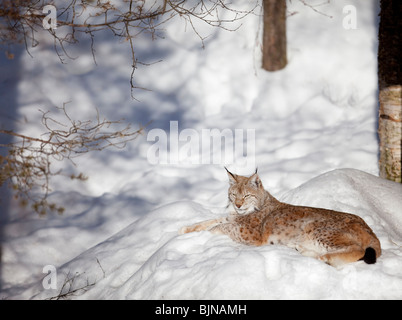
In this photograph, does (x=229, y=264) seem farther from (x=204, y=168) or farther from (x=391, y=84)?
(x=204, y=168)

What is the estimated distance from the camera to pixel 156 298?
3676 millimetres

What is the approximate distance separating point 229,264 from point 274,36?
6683mm

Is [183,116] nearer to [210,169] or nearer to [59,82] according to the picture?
[210,169]

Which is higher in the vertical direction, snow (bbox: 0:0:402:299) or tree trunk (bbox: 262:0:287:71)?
tree trunk (bbox: 262:0:287:71)

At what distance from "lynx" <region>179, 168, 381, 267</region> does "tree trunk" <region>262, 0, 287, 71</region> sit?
5.49 metres

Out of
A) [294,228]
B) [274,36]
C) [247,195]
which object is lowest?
[294,228]

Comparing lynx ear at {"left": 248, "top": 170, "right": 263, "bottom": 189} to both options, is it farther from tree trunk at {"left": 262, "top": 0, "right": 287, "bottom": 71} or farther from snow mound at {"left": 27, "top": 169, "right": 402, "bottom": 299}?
tree trunk at {"left": 262, "top": 0, "right": 287, "bottom": 71}

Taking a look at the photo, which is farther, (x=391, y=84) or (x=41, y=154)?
(x=391, y=84)

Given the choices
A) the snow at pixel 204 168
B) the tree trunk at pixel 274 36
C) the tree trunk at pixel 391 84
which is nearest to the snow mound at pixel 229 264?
the snow at pixel 204 168

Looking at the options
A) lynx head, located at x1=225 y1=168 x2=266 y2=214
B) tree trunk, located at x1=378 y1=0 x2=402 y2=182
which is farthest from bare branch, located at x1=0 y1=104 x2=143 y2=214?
tree trunk, located at x1=378 y1=0 x2=402 y2=182

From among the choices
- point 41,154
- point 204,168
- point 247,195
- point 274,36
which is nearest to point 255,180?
point 247,195

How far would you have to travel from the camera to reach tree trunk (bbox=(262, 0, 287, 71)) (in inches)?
354

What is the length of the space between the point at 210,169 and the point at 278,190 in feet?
4.95

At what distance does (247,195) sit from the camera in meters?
4.42
